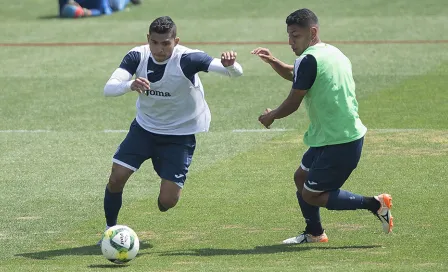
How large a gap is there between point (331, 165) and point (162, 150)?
1865 millimetres

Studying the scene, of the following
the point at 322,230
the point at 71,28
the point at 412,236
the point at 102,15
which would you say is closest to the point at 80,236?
the point at 322,230

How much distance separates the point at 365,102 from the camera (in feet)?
60.0

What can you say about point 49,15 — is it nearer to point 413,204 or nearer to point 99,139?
point 99,139

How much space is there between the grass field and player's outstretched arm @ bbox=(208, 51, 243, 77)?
164 cm

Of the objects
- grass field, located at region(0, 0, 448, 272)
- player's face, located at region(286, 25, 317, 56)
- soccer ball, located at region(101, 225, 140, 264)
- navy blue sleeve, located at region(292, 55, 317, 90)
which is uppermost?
player's face, located at region(286, 25, 317, 56)

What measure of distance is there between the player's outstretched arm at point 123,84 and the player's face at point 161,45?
1.15 ft

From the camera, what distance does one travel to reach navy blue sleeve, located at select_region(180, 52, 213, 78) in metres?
10.0

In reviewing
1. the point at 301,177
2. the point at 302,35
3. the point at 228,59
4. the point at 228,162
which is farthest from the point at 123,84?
the point at 228,162

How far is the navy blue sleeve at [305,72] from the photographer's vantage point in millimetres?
9156

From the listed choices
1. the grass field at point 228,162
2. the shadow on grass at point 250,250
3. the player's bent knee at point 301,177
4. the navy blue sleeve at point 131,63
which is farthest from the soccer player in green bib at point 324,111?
the navy blue sleeve at point 131,63

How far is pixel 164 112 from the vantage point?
10.2 metres

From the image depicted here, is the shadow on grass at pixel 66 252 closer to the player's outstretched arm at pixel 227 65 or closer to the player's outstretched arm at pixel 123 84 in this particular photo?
the player's outstretched arm at pixel 123 84

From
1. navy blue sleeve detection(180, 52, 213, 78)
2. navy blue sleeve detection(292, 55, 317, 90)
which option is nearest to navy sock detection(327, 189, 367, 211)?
navy blue sleeve detection(292, 55, 317, 90)

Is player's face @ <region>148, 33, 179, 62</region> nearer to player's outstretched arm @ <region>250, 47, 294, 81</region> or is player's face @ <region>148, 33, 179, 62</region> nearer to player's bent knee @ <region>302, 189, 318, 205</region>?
player's outstretched arm @ <region>250, 47, 294, 81</region>
